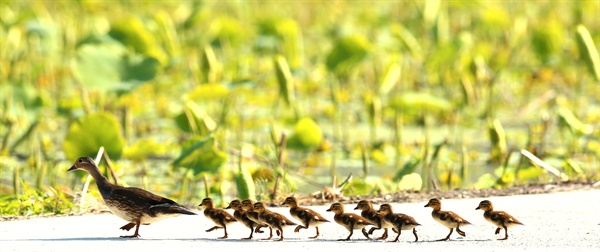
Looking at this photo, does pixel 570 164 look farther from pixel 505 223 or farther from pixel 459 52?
pixel 459 52

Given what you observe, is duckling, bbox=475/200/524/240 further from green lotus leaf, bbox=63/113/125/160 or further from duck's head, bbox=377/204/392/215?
green lotus leaf, bbox=63/113/125/160

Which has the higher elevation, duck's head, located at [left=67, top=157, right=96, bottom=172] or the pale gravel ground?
duck's head, located at [left=67, top=157, right=96, bottom=172]

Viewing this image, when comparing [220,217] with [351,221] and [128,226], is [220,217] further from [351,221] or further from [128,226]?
[351,221]

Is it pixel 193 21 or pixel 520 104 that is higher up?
pixel 193 21

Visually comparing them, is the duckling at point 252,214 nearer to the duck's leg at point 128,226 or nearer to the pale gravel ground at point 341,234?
the pale gravel ground at point 341,234

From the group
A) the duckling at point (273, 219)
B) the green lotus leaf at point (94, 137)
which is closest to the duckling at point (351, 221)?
the duckling at point (273, 219)

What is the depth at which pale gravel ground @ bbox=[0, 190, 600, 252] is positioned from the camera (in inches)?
208

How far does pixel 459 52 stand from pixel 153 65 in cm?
300

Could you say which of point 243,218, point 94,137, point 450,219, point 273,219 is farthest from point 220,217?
point 94,137

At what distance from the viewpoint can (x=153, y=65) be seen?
887 centimetres

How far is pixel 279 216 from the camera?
17.9ft

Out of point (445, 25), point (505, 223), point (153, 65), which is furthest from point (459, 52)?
point (505, 223)

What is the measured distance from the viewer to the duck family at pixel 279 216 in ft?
17.9

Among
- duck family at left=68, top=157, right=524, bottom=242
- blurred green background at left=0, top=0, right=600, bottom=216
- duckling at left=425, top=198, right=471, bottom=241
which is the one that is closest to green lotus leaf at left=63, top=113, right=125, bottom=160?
blurred green background at left=0, top=0, right=600, bottom=216
